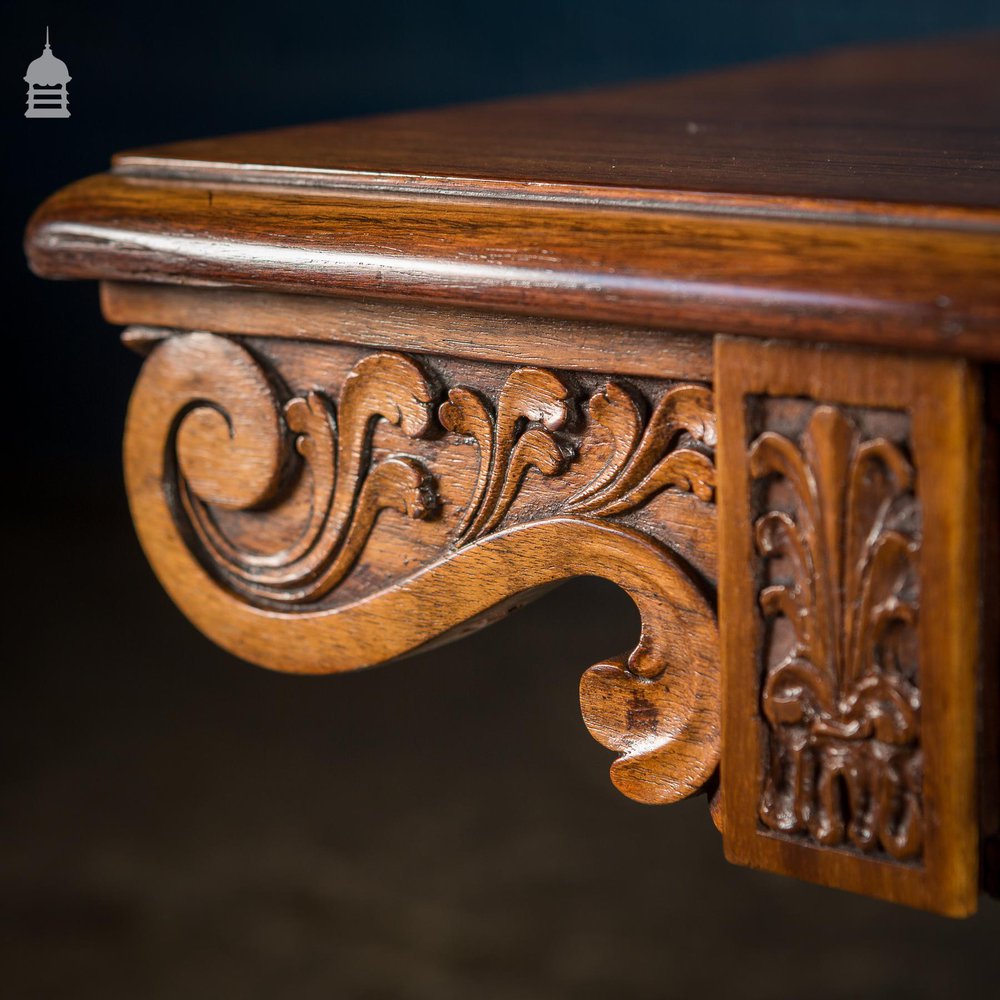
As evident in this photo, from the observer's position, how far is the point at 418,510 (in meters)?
0.45

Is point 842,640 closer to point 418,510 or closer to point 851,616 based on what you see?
point 851,616

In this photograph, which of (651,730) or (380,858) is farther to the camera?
(380,858)

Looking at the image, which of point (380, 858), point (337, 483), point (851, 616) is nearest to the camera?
point (851, 616)

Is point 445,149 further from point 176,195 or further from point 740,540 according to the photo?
point 740,540

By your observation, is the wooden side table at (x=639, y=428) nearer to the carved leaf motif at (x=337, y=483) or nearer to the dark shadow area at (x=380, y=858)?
the carved leaf motif at (x=337, y=483)

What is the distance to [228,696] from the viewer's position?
1.79 meters

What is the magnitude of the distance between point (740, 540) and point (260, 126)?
187 centimetres

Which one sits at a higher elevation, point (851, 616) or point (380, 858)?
point (851, 616)

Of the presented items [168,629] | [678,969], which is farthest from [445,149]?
[168,629]

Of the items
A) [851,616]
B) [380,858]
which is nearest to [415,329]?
[851,616]

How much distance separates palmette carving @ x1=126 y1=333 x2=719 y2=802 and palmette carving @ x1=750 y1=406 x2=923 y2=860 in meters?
0.03

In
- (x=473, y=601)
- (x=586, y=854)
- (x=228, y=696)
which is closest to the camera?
(x=473, y=601)

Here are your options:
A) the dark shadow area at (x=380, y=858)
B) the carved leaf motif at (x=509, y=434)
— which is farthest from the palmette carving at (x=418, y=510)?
the dark shadow area at (x=380, y=858)

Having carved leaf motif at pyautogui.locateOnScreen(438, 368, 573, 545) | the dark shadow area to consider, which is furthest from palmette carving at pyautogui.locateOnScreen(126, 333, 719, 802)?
the dark shadow area
